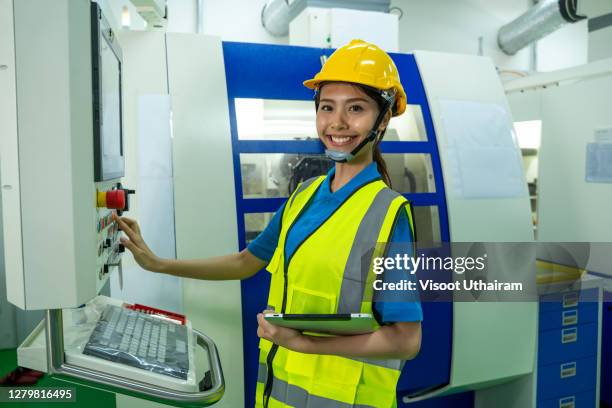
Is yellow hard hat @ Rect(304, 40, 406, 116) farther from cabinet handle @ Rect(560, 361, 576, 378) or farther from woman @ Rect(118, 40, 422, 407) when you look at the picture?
cabinet handle @ Rect(560, 361, 576, 378)

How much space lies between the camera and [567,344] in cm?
217

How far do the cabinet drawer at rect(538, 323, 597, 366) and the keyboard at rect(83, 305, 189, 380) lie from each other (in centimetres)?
160

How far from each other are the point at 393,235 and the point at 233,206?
0.78 meters

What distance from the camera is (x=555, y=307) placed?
211cm

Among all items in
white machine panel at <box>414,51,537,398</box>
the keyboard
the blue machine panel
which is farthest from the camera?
the blue machine panel

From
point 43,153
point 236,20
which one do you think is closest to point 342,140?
point 43,153

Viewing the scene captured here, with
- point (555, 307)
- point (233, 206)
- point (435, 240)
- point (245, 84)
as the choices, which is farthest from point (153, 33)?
point (555, 307)

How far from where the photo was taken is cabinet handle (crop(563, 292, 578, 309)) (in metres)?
2.13

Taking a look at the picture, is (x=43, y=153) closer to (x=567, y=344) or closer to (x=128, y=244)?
(x=128, y=244)

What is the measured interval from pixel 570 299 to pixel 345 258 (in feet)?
5.06

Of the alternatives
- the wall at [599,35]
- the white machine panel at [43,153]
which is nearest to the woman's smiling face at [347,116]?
the white machine panel at [43,153]

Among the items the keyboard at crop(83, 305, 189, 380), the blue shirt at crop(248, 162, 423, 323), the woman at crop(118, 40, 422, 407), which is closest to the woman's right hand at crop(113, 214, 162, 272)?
the keyboard at crop(83, 305, 189, 380)

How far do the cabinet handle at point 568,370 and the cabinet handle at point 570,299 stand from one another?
0.27 meters

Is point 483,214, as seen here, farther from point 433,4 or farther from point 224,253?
point 433,4
